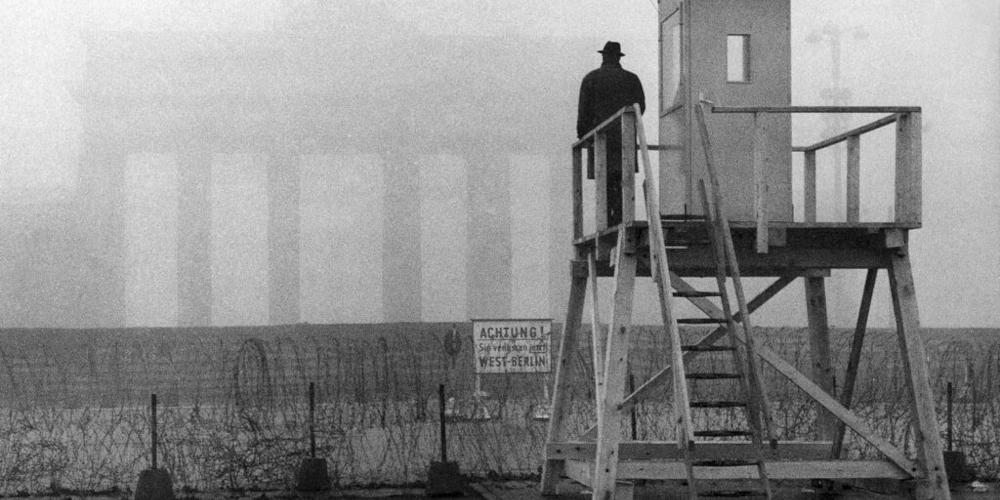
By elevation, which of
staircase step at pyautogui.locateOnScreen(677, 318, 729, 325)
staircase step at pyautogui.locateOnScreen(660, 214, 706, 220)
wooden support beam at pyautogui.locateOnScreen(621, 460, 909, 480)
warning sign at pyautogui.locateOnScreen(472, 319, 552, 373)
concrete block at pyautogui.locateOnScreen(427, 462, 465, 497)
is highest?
staircase step at pyautogui.locateOnScreen(660, 214, 706, 220)

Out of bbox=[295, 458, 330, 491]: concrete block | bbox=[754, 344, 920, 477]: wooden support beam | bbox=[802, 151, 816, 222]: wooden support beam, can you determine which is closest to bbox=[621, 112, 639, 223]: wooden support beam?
bbox=[754, 344, 920, 477]: wooden support beam

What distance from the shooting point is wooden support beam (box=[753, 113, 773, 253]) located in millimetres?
14070

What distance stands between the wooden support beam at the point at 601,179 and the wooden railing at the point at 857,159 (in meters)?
1.64

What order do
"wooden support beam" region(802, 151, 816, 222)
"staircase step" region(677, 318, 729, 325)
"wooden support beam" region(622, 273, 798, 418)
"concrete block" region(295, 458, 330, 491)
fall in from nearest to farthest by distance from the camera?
"staircase step" region(677, 318, 729, 325), "wooden support beam" region(622, 273, 798, 418), "wooden support beam" region(802, 151, 816, 222), "concrete block" region(295, 458, 330, 491)

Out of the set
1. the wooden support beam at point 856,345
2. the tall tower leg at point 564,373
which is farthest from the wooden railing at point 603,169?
the wooden support beam at point 856,345

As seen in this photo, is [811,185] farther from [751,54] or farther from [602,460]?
[602,460]

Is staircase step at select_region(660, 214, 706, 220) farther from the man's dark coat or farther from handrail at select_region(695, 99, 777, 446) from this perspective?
the man's dark coat

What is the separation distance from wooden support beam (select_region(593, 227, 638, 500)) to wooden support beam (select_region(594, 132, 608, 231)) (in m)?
0.98

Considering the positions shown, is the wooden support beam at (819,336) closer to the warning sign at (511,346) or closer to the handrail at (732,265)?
the handrail at (732,265)

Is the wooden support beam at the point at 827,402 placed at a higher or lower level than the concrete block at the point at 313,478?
higher

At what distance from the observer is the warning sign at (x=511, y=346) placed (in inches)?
949

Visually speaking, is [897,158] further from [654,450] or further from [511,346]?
[511,346]

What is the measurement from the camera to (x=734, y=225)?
47.1ft

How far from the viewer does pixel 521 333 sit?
2434 cm
